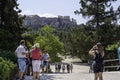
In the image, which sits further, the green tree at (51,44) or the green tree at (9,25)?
the green tree at (51,44)

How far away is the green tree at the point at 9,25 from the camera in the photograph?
28.1 meters

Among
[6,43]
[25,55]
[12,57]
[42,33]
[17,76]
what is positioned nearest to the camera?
[25,55]

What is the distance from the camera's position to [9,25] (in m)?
30.2

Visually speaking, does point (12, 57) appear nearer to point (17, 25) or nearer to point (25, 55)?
point (25, 55)

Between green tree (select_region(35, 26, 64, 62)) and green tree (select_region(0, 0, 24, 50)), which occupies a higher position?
green tree (select_region(0, 0, 24, 50))

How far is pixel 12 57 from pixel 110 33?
38.5 m

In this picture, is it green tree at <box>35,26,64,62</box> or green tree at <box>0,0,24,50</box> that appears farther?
green tree at <box>35,26,64,62</box>

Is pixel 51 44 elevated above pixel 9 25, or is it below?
below

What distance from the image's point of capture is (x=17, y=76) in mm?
18531

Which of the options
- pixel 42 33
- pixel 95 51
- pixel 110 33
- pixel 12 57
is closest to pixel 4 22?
pixel 12 57

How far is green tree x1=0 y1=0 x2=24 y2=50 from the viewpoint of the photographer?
28.1m

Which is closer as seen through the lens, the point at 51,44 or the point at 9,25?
the point at 9,25

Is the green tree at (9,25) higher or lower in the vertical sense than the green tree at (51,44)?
higher

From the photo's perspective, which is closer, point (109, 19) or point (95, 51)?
point (95, 51)
